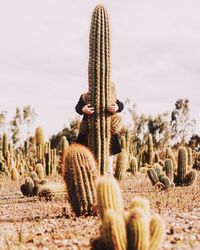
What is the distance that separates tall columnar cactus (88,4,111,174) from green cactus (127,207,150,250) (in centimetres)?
340

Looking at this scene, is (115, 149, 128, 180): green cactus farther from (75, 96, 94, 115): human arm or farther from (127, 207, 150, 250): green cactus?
(127, 207, 150, 250): green cactus

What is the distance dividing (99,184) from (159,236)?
670 mm

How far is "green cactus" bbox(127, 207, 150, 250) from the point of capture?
3.86 metres

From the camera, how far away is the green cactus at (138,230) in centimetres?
386

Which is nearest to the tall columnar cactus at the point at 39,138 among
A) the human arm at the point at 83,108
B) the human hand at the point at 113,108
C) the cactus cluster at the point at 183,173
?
the cactus cluster at the point at 183,173

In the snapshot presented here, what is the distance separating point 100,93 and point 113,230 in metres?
3.81

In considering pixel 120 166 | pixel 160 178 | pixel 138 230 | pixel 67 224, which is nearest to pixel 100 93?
pixel 67 224

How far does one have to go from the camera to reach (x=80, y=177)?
6.54 metres

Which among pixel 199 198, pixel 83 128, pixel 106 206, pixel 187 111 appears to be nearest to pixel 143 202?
pixel 106 206

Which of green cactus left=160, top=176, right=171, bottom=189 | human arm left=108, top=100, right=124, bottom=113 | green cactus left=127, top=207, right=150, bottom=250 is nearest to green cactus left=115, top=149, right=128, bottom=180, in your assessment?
green cactus left=160, top=176, right=171, bottom=189

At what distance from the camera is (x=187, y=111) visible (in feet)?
108

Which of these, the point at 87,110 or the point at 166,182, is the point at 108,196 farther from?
the point at 166,182

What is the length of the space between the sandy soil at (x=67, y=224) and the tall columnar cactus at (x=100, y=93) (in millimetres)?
1037

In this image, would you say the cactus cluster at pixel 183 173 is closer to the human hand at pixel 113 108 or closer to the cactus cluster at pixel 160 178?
the cactus cluster at pixel 160 178
